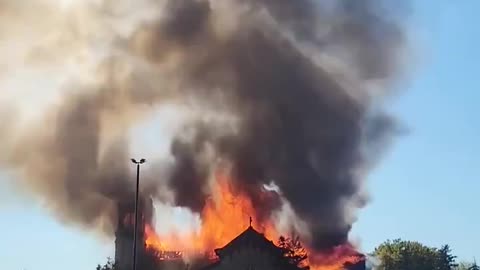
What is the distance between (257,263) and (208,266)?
5.36m

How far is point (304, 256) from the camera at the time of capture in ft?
275

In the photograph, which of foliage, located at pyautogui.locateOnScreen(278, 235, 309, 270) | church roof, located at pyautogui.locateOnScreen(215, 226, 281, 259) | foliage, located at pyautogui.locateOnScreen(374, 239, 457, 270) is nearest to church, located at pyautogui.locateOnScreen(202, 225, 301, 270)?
church roof, located at pyautogui.locateOnScreen(215, 226, 281, 259)

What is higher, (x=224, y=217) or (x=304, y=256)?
(x=224, y=217)

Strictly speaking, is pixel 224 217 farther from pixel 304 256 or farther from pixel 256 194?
pixel 304 256

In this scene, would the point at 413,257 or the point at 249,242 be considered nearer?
the point at 249,242

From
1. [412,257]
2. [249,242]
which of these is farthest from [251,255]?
[412,257]

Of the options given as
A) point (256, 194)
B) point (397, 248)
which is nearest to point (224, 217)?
point (256, 194)

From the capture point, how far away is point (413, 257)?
116125 millimetres

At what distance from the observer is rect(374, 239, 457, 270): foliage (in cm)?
11509

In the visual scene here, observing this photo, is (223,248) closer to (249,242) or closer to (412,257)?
(249,242)

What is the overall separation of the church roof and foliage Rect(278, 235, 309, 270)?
1509 millimetres

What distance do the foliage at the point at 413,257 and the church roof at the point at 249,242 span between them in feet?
131

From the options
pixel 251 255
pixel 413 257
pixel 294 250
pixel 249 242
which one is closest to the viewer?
pixel 249 242

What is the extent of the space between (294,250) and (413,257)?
37.9 m
